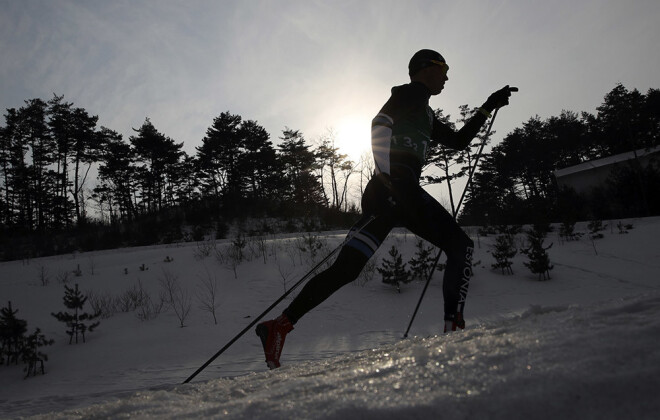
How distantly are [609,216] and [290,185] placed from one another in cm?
2374

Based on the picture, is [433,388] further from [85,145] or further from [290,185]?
[85,145]

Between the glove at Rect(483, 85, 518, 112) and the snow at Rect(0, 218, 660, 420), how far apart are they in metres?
1.62

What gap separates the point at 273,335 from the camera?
2105 millimetres

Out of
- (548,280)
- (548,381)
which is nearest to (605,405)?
(548,381)

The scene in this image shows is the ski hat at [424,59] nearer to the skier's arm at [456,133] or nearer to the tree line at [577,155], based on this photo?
the skier's arm at [456,133]

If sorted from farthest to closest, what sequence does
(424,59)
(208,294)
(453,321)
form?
(208,294) < (424,59) < (453,321)

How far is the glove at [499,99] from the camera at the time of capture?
2.88 metres

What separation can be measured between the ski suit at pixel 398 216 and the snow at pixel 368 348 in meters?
0.34

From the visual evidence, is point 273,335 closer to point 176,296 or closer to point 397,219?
point 397,219

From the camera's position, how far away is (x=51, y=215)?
98.8 ft

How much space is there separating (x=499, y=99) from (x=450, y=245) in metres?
1.39

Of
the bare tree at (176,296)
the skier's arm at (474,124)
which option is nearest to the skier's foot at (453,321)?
the skier's arm at (474,124)

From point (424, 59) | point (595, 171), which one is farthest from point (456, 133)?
point (595, 171)

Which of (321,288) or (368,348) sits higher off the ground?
(321,288)
